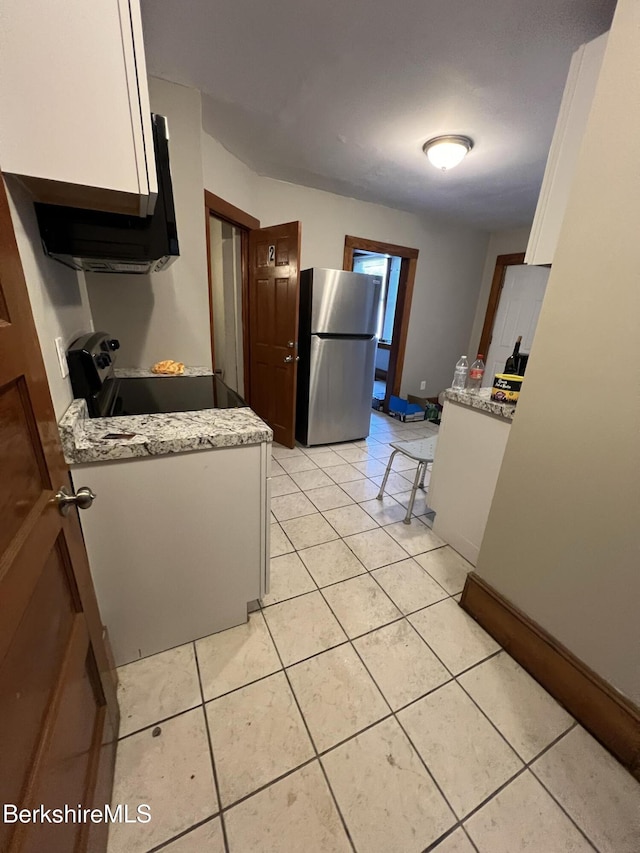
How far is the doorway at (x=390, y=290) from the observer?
12.1 ft

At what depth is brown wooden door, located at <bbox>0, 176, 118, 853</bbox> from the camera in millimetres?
475

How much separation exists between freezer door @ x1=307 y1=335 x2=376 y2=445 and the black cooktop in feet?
4.53

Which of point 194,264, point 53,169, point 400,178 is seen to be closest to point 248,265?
point 194,264

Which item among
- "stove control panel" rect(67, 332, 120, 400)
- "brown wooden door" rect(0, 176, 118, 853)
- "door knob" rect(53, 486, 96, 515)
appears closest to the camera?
"brown wooden door" rect(0, 176, 118, 853)

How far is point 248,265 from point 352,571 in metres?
2.74

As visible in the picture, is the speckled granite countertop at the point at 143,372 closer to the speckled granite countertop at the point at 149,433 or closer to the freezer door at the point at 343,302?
the speckled granite countertop at the point at 149,433

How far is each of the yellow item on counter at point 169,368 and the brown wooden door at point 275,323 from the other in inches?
40.3

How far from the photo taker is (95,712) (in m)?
0.85

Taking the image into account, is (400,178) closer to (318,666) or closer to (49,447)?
(49,447)

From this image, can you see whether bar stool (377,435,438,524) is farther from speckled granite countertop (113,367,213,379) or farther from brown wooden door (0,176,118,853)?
brown wooden door (0,176,118,853)

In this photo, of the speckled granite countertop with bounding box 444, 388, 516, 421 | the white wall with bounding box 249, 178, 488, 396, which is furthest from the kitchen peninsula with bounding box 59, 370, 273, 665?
the white wall with bounding box 249, 178, 488, 396

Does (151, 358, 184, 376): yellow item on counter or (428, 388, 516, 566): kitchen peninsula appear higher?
(151, 358, 184, 376): yellow item on counter

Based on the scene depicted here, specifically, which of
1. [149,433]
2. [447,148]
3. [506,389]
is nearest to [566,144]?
[506,389]

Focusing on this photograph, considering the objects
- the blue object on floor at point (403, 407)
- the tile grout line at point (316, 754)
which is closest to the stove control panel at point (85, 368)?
the tile grout line at point (316, 754)
